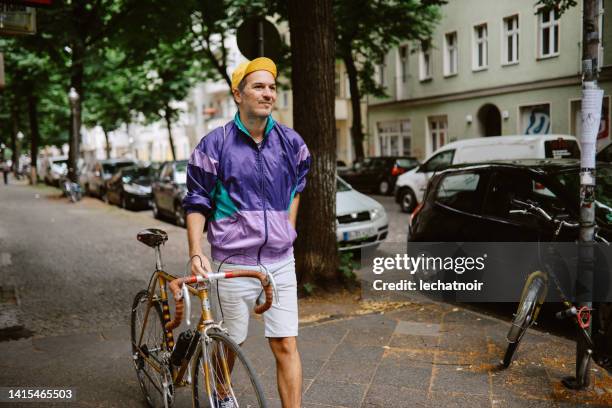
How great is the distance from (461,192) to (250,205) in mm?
4797

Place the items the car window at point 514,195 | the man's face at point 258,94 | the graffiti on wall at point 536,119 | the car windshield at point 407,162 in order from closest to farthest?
1. the man's face at point 258,94
2. the car window at point 514,195
3. the car windshield at point 407,162
4. the graffiti on wall at point 536,119

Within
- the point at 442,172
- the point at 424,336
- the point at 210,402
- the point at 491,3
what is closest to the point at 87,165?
the point at 491,3

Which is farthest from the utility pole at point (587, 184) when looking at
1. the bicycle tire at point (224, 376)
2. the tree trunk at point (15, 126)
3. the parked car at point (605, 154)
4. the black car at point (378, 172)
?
the tree trunk at point (15, 126)

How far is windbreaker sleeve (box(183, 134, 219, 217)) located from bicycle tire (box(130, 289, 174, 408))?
870mm

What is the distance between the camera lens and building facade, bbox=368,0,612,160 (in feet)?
80.0

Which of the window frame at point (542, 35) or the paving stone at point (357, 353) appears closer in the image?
the paving stone at point (357, 353)

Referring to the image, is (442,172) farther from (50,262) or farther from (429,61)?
(429,61)

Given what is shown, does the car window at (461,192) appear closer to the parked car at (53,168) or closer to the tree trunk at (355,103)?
the tree trunk at (355,103)

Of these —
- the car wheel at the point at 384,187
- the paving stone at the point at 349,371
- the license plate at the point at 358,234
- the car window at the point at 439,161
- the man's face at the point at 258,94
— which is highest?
the man's face at the point at 258,94

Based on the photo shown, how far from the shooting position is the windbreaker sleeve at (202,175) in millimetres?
3461

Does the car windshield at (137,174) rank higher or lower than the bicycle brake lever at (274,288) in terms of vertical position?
lower

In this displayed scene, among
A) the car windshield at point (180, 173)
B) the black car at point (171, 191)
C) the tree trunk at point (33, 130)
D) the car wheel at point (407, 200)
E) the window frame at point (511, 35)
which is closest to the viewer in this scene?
the black car at point (171, 191)

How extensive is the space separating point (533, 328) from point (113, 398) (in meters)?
3.77

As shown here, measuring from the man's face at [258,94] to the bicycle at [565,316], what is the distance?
238 centimetres
